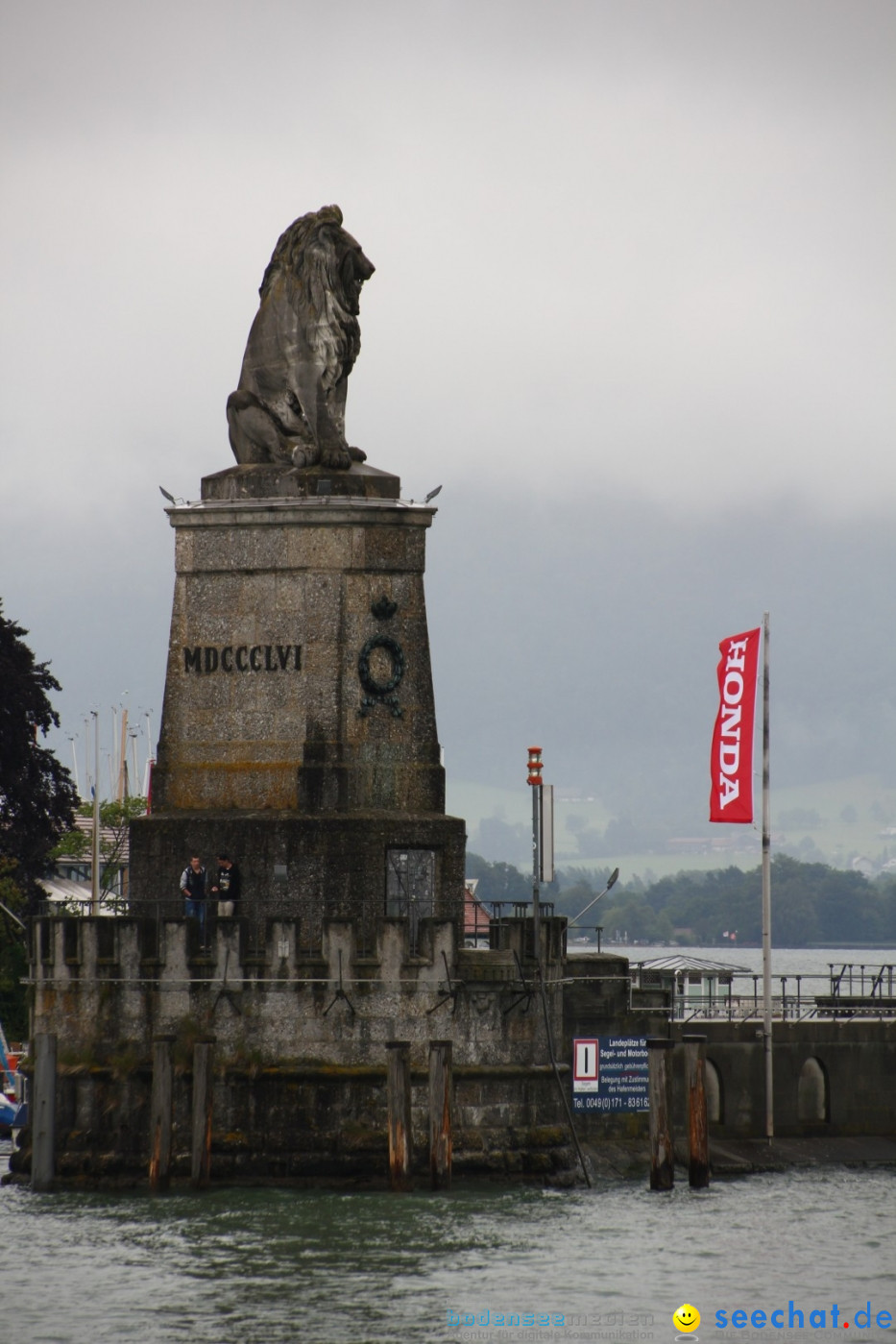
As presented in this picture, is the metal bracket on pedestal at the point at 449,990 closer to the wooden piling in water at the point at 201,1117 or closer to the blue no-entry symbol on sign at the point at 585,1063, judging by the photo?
the blue no-entry symbol on sign at the point at 585,1063

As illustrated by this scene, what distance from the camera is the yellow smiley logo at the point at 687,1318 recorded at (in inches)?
1538

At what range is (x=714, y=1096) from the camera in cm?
5300

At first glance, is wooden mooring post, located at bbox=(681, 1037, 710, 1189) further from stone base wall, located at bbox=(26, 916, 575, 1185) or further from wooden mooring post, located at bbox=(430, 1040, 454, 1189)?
wooden mooring post, located at bbox=(430, 1040, 454, 1189)

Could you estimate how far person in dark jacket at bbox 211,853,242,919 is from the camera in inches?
1870

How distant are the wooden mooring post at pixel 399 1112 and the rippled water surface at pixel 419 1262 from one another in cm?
40

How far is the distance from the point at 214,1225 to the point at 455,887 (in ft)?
25.7

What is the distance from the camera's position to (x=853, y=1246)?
45.2 m

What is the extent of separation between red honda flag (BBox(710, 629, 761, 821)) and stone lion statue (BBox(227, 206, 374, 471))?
27.0 feet

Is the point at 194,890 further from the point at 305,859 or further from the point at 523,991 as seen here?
the point at 523,991

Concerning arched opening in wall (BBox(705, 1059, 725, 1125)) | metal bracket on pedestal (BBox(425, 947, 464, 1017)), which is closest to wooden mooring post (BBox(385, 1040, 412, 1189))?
metal bracket on pedestal (BBox(425, 947, 464, 1017))

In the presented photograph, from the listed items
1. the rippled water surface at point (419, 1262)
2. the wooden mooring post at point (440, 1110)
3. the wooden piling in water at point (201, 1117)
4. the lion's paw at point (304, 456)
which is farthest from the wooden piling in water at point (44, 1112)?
the lion's paw at point (304, 456)

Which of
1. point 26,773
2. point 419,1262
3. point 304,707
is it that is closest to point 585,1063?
point 304,707

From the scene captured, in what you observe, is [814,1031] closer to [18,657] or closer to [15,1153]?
[15,1153]

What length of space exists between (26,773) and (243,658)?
74.3 ft
